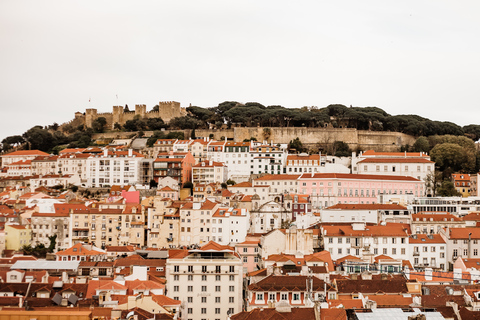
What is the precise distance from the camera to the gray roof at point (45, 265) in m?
39.8

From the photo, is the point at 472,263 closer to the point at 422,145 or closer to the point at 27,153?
the point at 422,145

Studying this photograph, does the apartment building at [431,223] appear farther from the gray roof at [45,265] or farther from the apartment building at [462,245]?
the gray roof at [45,265]

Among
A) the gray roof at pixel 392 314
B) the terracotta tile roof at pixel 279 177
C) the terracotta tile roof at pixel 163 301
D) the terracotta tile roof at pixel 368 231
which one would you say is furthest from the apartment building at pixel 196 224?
the gray roof at pixel 392 314

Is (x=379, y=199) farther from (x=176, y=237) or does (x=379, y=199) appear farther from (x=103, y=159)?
(x=103, y=159)

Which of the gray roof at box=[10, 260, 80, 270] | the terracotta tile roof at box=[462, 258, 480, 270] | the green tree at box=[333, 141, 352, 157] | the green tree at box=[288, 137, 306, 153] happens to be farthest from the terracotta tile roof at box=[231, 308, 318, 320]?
the green tree at box=[288, 137, 306, 153]

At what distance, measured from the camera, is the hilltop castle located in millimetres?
98375

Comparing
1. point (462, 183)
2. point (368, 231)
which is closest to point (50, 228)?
point (368, 231)

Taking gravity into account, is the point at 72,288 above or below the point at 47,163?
below

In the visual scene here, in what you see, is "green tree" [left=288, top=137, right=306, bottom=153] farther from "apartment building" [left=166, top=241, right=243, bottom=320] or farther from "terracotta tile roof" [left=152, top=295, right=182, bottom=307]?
"terracotta tile roof" [left=152, top=295, right=182, bottom=307]

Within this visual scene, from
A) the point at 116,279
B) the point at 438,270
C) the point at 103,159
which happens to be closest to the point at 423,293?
the point at 438,270

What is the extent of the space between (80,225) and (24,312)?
2808 cm

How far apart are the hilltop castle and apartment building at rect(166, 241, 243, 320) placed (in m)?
61.4

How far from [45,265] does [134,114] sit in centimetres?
6159

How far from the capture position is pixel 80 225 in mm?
54438
